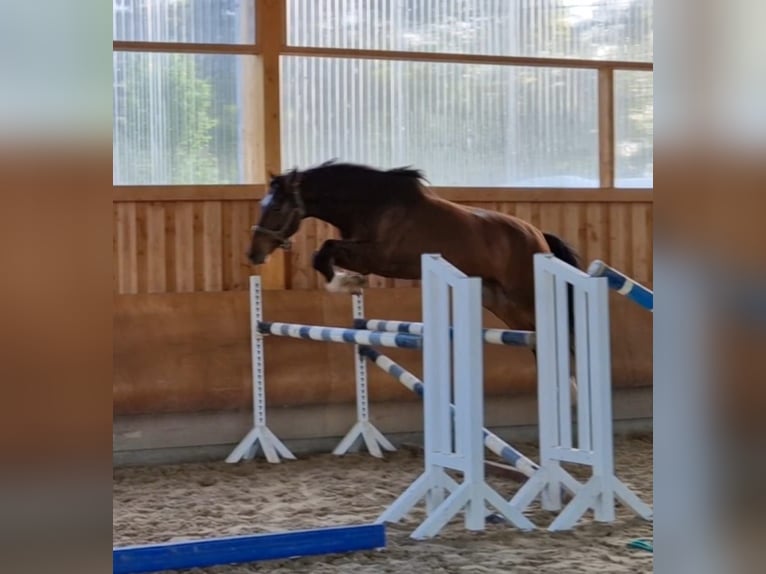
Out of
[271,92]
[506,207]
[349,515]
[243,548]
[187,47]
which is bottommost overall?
[349,515]

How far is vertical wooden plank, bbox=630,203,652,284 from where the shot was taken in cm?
570

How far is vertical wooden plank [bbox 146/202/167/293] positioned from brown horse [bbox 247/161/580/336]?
0.54m

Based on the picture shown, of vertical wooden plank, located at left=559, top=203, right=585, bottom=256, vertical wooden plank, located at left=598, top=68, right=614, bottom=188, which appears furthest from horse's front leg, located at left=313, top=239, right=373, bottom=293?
vertical wooden plank, located at left=598, top=68, right=614, bottom=188

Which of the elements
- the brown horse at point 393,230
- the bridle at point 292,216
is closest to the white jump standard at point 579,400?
the brown horse at point 393,230

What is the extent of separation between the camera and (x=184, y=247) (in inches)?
197

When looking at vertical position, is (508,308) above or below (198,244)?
below

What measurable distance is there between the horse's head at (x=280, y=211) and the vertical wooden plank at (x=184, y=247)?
1.55 ft

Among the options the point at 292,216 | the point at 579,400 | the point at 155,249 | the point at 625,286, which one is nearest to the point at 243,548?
the point at 579,400

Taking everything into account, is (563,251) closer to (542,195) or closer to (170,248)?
(542,195)

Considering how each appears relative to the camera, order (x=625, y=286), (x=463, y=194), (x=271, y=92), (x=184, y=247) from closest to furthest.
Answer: (x=625, y=286) < (x=184, y=247) < (x=271, y=92) < (x=463, y=194)

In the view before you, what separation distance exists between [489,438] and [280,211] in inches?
63.9

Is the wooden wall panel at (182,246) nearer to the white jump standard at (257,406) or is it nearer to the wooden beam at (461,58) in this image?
the white jump standard at (257,406)

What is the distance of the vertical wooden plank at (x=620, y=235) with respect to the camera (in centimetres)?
566
